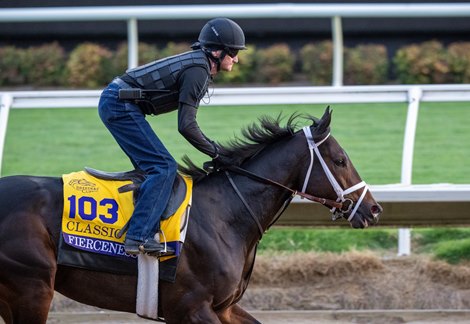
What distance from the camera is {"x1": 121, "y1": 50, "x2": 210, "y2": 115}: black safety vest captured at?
5.15 m

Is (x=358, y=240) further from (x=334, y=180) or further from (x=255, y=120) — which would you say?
(x=334, y=180)

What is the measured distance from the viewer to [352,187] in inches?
211

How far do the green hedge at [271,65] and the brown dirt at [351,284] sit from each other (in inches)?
196

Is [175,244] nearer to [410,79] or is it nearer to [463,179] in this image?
[463,179]

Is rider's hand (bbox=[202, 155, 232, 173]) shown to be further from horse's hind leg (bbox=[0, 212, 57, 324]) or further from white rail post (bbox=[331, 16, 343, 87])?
white rail post (bbox=[331, 16, 343, 87])

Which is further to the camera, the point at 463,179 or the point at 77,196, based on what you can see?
the point at 463,179

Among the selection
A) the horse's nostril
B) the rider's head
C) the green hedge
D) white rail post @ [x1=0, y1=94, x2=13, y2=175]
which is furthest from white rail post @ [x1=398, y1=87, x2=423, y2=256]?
the green hedge

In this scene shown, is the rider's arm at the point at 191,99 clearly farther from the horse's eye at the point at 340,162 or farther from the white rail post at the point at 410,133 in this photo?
the white rail post at the point at 410,133

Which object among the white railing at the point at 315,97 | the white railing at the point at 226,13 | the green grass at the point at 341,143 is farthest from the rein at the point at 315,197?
the white railing at the point at 226,13

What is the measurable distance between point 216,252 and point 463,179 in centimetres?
383

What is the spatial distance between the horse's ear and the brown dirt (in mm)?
2389

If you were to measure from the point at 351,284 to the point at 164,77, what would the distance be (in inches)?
122

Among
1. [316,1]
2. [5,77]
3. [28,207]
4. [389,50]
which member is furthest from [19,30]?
[28,207]

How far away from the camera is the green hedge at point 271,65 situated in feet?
40.4
